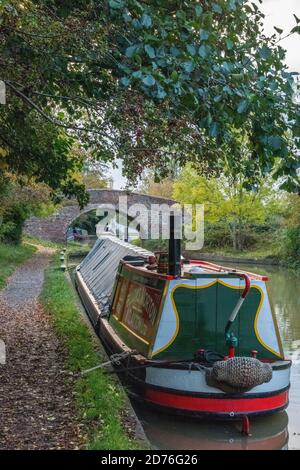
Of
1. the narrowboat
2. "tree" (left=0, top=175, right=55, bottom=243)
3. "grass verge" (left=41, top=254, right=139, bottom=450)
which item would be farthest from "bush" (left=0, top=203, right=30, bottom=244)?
the narrowboat

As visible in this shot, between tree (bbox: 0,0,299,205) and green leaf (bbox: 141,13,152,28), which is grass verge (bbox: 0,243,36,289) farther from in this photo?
green leaf (bbox: 141,13,152,28)

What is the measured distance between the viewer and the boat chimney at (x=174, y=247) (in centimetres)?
621

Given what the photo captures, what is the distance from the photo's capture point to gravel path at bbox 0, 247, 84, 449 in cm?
432

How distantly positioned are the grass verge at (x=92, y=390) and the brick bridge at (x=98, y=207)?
2268 cm

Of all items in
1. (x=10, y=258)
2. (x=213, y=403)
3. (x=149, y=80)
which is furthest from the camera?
(x=10, y=258)

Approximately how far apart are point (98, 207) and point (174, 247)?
2789cm

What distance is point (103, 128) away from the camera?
5199 mm

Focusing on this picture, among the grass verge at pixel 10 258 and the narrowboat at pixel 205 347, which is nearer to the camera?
the narrowboat at pixel 205 347

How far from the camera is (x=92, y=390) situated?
5453mm

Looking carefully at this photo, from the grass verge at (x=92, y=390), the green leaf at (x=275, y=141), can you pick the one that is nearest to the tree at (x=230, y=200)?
the grass verge at (x=92, y=390)

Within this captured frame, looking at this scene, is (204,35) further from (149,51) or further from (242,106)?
(242,106)

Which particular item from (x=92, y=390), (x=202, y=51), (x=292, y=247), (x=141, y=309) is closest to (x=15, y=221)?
(x=292, y=247)

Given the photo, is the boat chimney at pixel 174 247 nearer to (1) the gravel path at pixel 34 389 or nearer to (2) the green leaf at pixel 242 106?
(1) the gravel path at pixel 34 389
